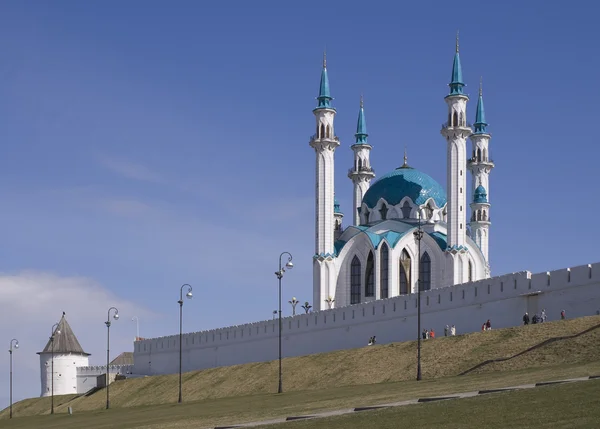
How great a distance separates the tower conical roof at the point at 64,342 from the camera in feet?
342

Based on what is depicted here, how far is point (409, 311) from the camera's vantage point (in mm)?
67500

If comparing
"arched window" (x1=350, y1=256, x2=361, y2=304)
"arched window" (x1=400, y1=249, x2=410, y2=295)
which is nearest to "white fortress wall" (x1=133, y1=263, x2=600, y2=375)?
"arched window" (x1=350, y1=256, x2=361, y2=304)

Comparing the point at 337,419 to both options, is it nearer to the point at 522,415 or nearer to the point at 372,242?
the point at 522,415

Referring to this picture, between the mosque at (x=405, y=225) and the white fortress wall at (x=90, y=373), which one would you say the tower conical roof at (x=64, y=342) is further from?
the mosque at (x=405, y=225)

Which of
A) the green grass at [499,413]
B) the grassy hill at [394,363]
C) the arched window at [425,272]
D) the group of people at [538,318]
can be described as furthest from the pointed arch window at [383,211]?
the green grass at [499,413]

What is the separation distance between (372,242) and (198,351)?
1604 centimetres

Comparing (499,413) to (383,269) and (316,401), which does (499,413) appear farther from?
(383,269)

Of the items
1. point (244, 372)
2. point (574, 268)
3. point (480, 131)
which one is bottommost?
point (244, 372)

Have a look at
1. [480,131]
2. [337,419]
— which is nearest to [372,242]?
[480,131]

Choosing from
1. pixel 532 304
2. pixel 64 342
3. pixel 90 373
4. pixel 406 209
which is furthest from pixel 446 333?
pixel 64 342

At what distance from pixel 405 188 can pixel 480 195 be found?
20.1 feet

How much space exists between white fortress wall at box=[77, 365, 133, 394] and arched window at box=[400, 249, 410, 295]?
2490 cm

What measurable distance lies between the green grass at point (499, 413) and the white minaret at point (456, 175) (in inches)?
2070

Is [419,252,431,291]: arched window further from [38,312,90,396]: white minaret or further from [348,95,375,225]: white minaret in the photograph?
[38,312,90,396]: white minaret
